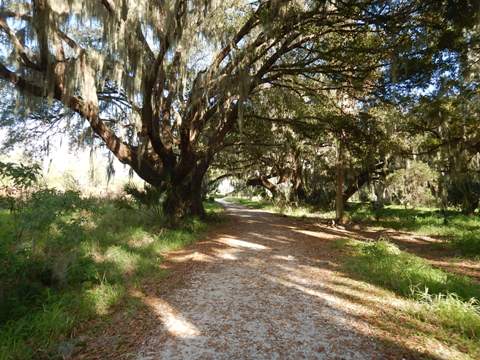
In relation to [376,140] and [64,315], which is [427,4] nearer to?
[376,140]

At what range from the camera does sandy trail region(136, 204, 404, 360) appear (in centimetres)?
294

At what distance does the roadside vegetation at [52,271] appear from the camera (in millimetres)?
3141

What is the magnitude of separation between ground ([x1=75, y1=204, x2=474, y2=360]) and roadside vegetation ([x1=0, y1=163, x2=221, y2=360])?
1.37 ft

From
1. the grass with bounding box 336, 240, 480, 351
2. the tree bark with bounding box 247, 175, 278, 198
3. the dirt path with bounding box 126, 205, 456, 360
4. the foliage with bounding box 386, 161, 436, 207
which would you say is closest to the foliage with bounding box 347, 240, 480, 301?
the grass with bounding box 336, 240, 480, 351

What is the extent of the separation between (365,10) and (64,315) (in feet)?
23.9

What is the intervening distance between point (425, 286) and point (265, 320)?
2660 mm

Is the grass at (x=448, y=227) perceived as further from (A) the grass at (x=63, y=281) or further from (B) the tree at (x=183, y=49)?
(A) the grass at (x=63, y=281)

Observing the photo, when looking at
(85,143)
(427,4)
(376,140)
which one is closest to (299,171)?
(376,140)

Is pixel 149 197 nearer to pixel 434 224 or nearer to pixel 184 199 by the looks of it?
pixel 184 199

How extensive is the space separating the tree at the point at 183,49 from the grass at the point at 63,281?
3341 millimetres

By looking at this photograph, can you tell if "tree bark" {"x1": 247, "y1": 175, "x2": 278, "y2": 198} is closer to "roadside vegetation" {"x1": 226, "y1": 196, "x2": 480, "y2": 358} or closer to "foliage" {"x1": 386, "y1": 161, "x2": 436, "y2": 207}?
"foliage" {"x1": 386, "y1": 161, "x2": 436, "y2": 207}

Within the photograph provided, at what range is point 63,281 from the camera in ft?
13.7

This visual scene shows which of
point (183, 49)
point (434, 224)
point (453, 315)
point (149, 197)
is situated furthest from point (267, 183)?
point (453, 315)

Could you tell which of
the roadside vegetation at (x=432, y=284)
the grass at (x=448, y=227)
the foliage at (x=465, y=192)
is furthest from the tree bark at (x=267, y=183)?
the roadside vegetation at (x=432, y=284)
